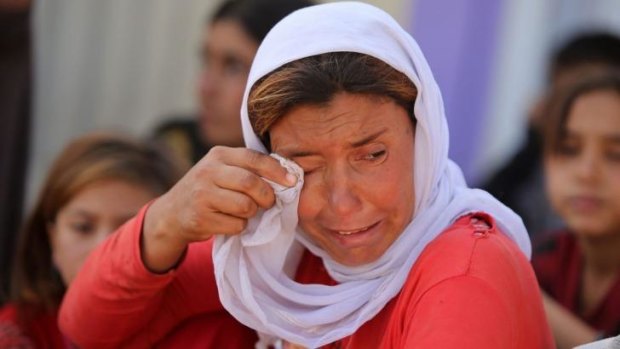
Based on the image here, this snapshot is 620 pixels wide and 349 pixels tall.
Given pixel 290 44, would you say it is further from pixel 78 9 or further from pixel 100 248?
pixel 78 9

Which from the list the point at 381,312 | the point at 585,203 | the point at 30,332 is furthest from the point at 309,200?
the point at 585,203

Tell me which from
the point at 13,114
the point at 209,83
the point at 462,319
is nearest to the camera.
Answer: the point at 462,319

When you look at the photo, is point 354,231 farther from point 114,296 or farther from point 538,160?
point 538,160

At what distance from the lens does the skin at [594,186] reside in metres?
3.69

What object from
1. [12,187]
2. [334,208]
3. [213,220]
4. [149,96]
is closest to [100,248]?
[213,220]

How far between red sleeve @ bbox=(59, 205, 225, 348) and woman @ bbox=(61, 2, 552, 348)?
1 cm

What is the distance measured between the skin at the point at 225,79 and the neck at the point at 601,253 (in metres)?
1.44

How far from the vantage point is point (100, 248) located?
277 centimetres

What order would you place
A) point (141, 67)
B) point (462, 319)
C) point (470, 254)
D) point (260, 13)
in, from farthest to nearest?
point (141, 67)
point (260, 13)
point (470, 254)
point (462, 319)

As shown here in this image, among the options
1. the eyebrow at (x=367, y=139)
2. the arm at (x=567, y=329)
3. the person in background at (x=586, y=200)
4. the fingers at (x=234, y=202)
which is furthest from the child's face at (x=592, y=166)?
the fingers at (x=234, y=202)

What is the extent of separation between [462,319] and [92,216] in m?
1.53

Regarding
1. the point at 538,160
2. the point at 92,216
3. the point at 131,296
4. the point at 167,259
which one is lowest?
the point at 538,160

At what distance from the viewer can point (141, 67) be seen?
19.6ft

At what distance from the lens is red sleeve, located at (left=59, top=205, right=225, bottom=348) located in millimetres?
2633
